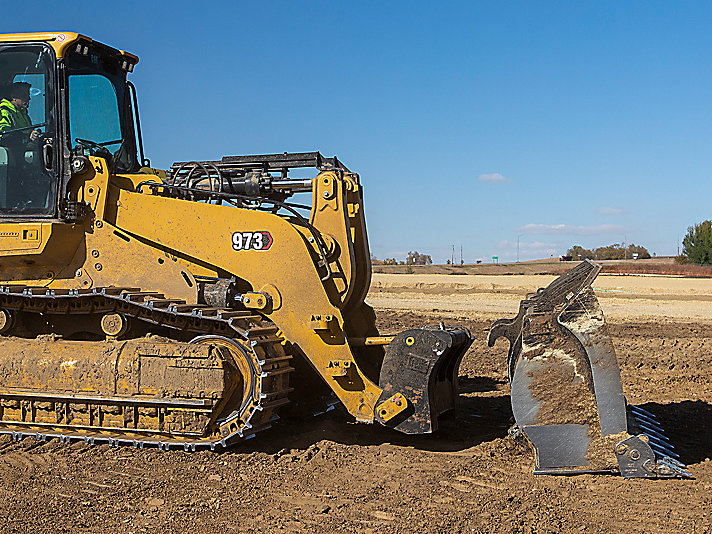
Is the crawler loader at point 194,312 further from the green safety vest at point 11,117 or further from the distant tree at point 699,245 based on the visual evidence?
the distant tree at point 699,245

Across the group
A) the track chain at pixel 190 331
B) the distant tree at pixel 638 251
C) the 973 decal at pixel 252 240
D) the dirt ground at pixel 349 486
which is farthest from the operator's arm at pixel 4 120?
the distant tree at pixel 638 251

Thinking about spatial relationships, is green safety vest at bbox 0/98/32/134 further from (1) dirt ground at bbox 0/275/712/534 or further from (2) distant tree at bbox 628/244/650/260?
(2) distant tree at bbox 628/244/650/260

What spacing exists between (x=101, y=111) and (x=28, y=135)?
96cm

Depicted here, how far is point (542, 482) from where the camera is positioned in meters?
6.32

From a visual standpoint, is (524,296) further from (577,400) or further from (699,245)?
(699,245)

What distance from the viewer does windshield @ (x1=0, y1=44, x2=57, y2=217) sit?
7621 millimetres

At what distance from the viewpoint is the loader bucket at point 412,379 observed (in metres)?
6.96

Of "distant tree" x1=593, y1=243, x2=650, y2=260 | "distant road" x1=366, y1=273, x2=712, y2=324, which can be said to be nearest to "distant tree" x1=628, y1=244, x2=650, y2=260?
"distant tree" x1=593, y1=243, x2=650, y2=260

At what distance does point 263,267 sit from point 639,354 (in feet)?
28.8

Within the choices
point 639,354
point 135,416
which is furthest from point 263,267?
point 639,354

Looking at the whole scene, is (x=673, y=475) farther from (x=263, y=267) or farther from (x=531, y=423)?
(x=263, y=267)

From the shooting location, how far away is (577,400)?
260 inches

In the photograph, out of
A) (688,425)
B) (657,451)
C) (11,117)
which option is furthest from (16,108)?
(688,425)

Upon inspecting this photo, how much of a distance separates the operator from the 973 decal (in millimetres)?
2407
